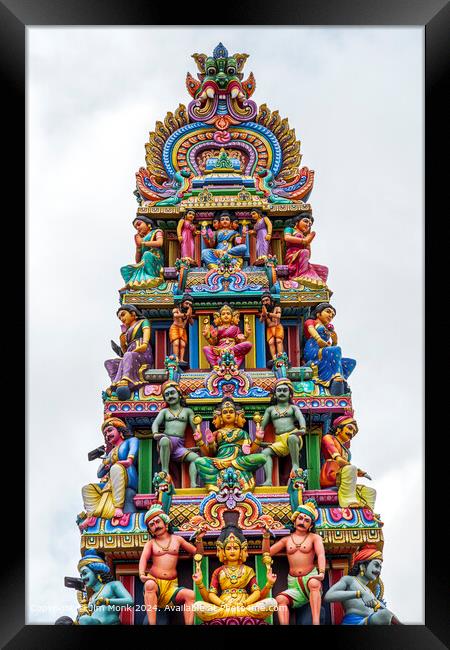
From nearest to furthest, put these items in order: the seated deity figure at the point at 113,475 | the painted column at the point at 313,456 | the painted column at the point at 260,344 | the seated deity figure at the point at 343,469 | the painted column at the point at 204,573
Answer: the painted column at the point at 204,573, the seated deity figure at the point at 113,475, the seated deity figure at the point at 343,469, the painted column at the point at 313,456, the painted column at the point at 260,344

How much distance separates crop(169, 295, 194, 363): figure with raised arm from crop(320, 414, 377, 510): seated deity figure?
313 centimetres

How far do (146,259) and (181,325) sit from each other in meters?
1.69

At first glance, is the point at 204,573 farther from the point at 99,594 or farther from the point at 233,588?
the point at 99,594

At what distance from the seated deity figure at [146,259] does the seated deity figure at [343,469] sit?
451cm

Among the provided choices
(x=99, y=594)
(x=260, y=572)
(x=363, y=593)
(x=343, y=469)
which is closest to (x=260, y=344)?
(x=343, y=469)

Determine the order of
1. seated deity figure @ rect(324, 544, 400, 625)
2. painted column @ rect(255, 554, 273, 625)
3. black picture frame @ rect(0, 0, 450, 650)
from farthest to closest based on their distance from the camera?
painted column @ rect(255, 554, 273, 625), seated deity figure @ rect(324, 544, 400, 625), black picture frame @ rect(0, 0, 450, 650)

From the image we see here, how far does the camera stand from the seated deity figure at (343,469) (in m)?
23.6

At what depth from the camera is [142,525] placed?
23031mm

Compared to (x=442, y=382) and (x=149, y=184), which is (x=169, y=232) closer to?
(x=149, y=184)

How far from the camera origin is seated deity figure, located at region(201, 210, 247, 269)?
27.0 meters

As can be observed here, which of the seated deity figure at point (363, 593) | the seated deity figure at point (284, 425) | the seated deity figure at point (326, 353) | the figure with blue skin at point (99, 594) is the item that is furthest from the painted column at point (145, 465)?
the seated deity figure at point (363, 593)

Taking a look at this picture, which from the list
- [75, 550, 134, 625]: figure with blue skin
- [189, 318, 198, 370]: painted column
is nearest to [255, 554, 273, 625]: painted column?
[75, 550, 134, 625]: figure with blue skin

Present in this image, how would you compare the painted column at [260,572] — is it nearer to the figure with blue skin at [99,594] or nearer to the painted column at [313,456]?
the painted column at [313,456]

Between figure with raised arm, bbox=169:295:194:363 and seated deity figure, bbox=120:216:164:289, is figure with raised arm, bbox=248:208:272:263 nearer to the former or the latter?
seated deity figure, bbox=120:216:164:289
